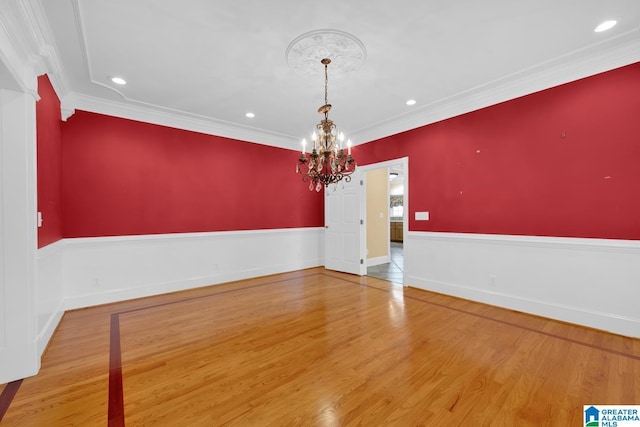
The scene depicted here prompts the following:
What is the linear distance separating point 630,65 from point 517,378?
11.3 ft

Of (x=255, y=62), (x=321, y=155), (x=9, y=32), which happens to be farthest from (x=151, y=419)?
(x=255, y=62)

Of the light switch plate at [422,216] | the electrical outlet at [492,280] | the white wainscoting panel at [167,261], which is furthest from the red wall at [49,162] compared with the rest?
the electrical outlet at [492,280]

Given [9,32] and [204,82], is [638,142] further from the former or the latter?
[9,32]

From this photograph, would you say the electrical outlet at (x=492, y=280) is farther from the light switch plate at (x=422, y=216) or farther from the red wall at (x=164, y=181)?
the red wall at (x=164, y=181)

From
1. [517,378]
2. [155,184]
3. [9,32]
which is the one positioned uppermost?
[9,32]

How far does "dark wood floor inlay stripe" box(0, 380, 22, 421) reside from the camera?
185cm

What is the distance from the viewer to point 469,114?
4.09 metres

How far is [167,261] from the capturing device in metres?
4.51

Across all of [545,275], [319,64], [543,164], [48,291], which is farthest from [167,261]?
[543,164]

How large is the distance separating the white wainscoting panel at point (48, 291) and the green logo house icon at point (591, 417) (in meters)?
4.31

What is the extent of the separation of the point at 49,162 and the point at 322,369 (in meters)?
3.70

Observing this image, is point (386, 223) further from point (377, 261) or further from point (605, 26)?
point (605, 26)

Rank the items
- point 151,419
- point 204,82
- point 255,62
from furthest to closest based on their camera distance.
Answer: point 204,82 < point 255,62 < point 151,419

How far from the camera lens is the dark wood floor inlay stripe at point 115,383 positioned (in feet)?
5.68
